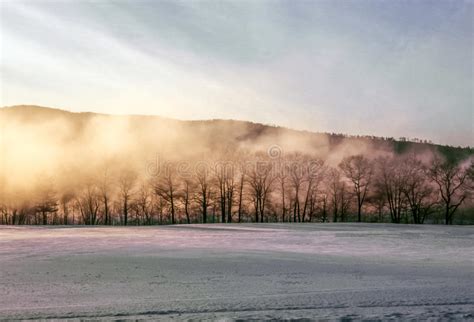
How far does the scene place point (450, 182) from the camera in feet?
212

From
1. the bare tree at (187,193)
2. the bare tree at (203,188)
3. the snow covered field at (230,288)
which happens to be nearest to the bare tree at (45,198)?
the bare tree at (187,193)

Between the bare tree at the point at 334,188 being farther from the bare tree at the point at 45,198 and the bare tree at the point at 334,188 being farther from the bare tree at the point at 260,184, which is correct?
the bare tree at the point at 45,198

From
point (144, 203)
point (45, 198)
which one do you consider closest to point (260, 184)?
point (144, 203)

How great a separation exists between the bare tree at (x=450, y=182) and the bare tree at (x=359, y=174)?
8.63 m

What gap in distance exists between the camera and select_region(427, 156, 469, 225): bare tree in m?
63.6

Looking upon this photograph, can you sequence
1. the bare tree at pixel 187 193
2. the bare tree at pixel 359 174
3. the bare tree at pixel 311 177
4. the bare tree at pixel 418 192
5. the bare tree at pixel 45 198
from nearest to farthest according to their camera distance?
the bare tree at pixel 418 192 < the bare tree at pixel 187 193 < the bare tree at pixel 359 174 < the bare tree at pixel 311 177 < the bare tree at pixel 45 198

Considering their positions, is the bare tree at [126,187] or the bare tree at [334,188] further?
the bare tree at [126,187]

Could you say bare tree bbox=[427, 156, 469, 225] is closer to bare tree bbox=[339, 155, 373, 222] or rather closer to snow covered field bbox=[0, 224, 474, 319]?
bare tree bbox=[339, 155, 373, 222]

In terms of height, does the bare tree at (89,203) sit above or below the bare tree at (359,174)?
below

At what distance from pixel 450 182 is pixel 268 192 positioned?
85.0ft

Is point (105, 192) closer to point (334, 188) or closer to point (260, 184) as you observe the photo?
point (260, 184)

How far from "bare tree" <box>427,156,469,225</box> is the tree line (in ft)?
0.43

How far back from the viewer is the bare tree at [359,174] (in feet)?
227

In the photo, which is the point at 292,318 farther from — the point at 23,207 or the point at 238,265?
the point at 23,207
